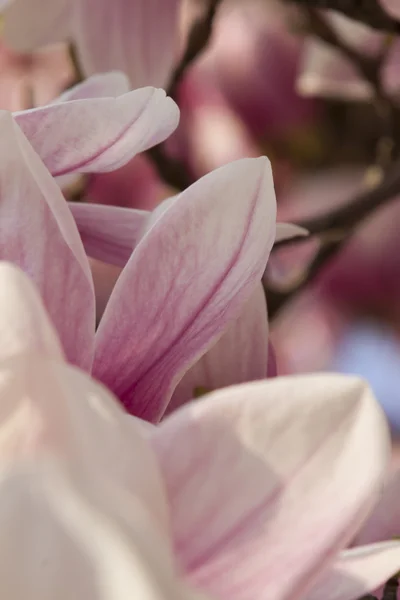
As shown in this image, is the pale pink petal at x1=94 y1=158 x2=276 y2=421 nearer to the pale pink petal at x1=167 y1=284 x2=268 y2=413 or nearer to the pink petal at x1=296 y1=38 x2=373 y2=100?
the pale pink petal at x1=167 y1=284 x2=268 y2=413

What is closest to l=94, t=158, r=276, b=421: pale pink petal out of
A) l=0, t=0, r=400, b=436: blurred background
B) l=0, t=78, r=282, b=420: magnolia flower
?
l=0, t=78, r=282, b=420: magnolia flower

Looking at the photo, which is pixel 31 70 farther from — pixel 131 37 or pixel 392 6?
pixel 392 6

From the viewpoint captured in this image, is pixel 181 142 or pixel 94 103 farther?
pixel 181 142

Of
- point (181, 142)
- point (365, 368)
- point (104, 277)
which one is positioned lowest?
point (365, 368)

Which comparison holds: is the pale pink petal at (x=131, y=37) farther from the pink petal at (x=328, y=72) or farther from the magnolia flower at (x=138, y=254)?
the magnolia flower at (x=138, y=254)

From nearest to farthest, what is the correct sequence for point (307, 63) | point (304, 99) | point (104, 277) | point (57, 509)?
point (57, 509)
point (104, 277)
point (307, 63)
point (304, 99)

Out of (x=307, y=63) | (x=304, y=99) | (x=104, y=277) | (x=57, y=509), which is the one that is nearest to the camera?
(x=57, y=509)

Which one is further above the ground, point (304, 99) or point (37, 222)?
point (37, 222)

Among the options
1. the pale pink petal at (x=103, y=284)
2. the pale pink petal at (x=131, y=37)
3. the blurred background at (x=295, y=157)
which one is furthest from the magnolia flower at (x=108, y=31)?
the blurred background at (x=295, y=157)

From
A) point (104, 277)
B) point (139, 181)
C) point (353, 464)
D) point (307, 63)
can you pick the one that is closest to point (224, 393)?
point (353, 464)

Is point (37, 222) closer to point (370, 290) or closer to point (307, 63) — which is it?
point (307, 63)
